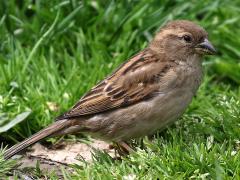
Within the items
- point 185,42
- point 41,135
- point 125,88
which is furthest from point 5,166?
point 185,42

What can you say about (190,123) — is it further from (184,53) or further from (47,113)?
(47,113)

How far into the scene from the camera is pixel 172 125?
5617 millimetres

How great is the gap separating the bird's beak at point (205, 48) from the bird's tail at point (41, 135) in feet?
3.64

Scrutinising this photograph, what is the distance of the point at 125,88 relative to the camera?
17.6ft

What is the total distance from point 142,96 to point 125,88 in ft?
0.57

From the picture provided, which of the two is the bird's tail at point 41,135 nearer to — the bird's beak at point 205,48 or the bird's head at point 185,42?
the bird's head at point 185,42

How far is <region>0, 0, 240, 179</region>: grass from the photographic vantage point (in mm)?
4578

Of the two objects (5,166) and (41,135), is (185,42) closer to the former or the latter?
(41,135)

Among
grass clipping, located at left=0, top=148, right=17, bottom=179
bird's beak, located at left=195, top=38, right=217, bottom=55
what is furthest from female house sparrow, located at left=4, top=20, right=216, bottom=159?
grass clipping, located at left=0, top=148, right=17, bottom=179

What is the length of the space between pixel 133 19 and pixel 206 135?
1.85 m

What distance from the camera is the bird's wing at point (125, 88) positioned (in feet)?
17.2

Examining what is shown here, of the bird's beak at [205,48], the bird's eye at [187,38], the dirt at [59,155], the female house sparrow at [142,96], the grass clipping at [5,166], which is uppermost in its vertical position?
the bird's eye at [187,38]

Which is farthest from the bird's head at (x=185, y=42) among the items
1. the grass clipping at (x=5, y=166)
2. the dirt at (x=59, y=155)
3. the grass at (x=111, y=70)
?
the grass clipping at (x=5, y=166)

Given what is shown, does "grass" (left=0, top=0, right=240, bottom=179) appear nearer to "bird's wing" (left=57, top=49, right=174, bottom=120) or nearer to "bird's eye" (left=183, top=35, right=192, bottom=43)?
"bird's wing" (left=57, top=49, right=174, bottom=120)
